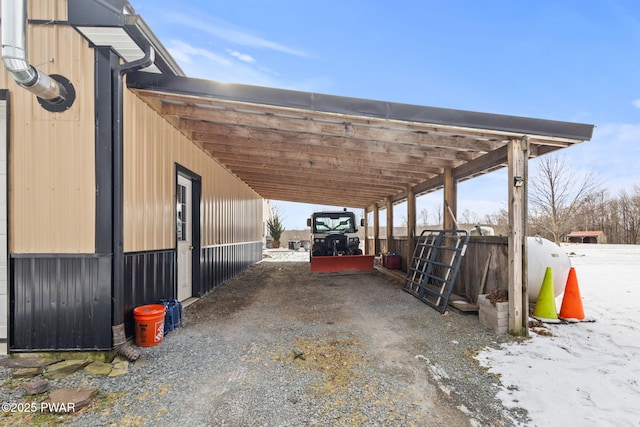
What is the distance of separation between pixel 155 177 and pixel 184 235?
1680 mm

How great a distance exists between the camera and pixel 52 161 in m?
3.08

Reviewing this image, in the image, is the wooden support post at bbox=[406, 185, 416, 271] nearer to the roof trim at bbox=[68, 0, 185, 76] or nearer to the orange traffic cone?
the orange traffic cone

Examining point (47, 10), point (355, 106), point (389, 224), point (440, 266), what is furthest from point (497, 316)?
point (389, 224)

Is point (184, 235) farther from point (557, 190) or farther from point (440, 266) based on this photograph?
point (557, 190)

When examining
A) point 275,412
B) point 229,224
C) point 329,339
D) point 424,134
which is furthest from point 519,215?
point 229,224

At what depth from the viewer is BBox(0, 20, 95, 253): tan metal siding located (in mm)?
3059

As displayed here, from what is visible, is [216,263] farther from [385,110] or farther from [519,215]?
[519,215]

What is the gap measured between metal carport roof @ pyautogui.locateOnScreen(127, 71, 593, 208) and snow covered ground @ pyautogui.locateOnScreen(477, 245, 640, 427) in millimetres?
2509

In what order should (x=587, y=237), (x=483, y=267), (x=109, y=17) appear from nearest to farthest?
(x=109, y=17) < (x=483, y=267) < (x=587, y=237)

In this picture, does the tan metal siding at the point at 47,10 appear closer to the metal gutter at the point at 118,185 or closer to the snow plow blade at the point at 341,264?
the metal gutter at the point at 118,185

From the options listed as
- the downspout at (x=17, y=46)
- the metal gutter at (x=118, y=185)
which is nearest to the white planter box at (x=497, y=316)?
the metal gutter at (x=118, y=185)

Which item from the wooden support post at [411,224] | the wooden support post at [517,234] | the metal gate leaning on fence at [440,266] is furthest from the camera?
the wooden support post at [411,224]

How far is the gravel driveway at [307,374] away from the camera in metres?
2.16

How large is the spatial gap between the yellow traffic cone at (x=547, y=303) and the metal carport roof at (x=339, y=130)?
1.83 metres
